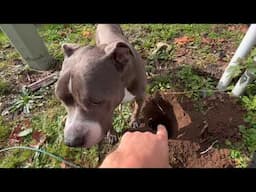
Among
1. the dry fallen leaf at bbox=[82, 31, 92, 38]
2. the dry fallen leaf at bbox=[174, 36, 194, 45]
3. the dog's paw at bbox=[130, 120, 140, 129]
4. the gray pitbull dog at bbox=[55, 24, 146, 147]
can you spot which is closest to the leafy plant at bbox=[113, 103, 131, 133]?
the dog's paw at bbox=[130, 120, 140, 129]

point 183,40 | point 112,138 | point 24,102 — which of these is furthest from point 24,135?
point 183,40

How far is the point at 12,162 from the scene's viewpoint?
11.4 feet

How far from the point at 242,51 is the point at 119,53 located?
1.24 metres

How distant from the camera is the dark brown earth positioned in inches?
127

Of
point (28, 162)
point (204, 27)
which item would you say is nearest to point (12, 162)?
point (28, 162)

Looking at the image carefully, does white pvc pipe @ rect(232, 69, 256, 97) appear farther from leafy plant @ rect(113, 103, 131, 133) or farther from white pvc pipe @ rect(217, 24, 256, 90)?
leafy plant @ rect(113, 103, 131, 133)

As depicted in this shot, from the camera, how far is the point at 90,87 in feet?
8.34

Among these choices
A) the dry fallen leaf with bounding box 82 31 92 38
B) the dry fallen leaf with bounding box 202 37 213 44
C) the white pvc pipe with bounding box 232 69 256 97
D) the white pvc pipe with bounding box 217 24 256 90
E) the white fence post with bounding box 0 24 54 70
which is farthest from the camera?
the dry fallen leaf with bounding box 82 31 92 38

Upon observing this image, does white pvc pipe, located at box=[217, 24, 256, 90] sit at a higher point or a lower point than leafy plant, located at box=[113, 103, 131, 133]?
higher

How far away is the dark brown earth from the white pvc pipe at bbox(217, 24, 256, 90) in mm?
120

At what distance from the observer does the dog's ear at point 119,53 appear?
8.81 ft

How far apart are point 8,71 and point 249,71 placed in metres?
2.67

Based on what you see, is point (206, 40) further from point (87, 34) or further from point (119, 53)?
point (119, 53)

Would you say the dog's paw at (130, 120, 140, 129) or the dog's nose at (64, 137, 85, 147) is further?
the dog's paw at (130, 120, 140, 129)
